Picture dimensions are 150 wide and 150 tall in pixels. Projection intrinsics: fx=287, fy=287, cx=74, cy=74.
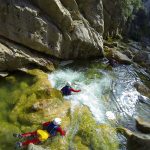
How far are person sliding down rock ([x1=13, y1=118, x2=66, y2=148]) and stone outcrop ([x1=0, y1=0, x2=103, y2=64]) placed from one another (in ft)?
28.2

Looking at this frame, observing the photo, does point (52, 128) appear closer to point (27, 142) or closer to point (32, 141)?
point (32, 141)

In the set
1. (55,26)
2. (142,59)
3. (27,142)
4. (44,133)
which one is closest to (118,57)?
(142,59)

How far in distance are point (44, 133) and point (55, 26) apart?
11188 mm

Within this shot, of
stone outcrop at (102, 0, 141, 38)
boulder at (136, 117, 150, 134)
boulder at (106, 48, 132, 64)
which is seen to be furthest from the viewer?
stone outcrop at (102, 0, 141, 38)

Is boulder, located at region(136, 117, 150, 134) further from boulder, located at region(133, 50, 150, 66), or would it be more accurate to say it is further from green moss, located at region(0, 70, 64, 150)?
boulder, located at region(133, 50, 150, 66)

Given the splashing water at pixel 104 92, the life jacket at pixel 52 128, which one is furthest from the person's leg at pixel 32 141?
the splashing water at pixel 104 92

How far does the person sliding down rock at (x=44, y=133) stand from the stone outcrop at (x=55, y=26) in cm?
858

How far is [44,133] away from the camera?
16.3 meters

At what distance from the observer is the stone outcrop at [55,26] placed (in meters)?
22.1

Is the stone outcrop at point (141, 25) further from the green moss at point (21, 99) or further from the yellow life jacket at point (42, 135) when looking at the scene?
the yellow life jacket at point (42, 135)

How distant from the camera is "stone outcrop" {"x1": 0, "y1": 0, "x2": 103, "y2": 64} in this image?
870 inches

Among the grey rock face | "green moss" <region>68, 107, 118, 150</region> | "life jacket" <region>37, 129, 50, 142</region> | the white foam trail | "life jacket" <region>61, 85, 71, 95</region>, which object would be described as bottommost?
"green moss" <region>68, 107, 118, 150</region>

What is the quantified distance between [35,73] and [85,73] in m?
5.12

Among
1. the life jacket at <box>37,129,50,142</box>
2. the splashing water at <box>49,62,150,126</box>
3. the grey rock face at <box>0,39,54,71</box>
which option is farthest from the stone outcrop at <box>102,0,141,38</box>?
the life jacket at <box>37,129,50,142</box>
